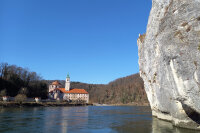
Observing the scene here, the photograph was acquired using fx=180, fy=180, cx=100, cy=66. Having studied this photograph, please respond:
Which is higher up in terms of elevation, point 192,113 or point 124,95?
point 124,95

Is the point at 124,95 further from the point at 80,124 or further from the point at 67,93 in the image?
the point at 80,124

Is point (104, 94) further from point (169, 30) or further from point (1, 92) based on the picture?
point (169, 30)

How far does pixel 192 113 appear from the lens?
16203mm

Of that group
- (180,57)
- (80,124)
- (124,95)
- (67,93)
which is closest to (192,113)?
(180,57)

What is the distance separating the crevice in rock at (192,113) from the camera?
15741 millimetres

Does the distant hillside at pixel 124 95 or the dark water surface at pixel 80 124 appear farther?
the distant hillside at pixel 124 95

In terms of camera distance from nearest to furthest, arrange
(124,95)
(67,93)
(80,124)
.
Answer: (80,124) → (67,93) → (124,95)

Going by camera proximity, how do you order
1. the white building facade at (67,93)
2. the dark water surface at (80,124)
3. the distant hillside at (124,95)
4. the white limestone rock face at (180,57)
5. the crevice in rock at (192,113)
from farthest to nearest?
1. the distant hillside at (124,95)
2. the white building facade at (67,93)
3. the dark water surface at (80,124)
4. the crevice in rock at (192,113)
5. the white limestone rock face at (180,57)

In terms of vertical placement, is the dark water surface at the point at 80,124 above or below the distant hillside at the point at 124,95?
below

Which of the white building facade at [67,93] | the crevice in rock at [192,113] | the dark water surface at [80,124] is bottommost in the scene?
the dark water surface at [80,124]

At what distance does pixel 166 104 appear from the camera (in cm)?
2034

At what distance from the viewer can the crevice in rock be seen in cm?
1574

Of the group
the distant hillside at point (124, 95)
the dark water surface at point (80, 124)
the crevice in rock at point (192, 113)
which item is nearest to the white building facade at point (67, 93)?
the distant hillside at point (124, 95)

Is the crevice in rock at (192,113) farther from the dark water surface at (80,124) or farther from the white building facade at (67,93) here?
the white building facade at (67,93)
